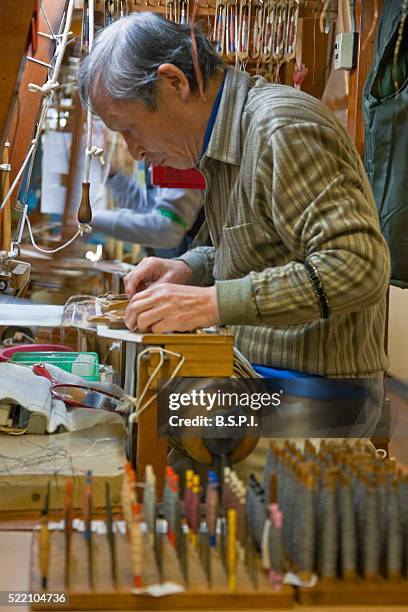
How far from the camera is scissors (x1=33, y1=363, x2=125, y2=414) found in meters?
1.81

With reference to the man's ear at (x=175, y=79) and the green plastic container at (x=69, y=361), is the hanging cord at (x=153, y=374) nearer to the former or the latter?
the man's ear at (x=175, y=79)

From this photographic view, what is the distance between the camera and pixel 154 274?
82.4 inches

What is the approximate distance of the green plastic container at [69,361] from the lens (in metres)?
2.22

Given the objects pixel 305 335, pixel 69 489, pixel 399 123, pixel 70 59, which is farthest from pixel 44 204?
pixel 69 489

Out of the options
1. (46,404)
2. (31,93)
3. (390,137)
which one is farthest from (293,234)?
(31,93)

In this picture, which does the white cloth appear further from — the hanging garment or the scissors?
the hanging garment

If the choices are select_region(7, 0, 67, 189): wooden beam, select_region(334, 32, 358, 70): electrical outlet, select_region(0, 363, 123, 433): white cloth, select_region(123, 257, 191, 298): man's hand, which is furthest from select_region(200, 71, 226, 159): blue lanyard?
select_region(334, 32, 358, 70): electrical outlet

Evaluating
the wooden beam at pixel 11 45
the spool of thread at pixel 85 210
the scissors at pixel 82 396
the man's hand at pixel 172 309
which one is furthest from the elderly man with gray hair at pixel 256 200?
the spool of thread at pixel 85 210

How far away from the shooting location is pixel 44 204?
5387 millimetres

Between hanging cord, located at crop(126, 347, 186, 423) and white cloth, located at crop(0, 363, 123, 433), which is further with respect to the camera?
white cloth, located at crop(0, 363, 123, 433)

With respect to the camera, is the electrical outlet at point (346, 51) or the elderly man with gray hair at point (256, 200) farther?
the electrical outlet at point (346, 51)

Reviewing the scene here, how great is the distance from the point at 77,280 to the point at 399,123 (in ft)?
11.3

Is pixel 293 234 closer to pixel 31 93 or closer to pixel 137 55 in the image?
pixel 137 55

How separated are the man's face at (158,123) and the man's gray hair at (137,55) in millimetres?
21
